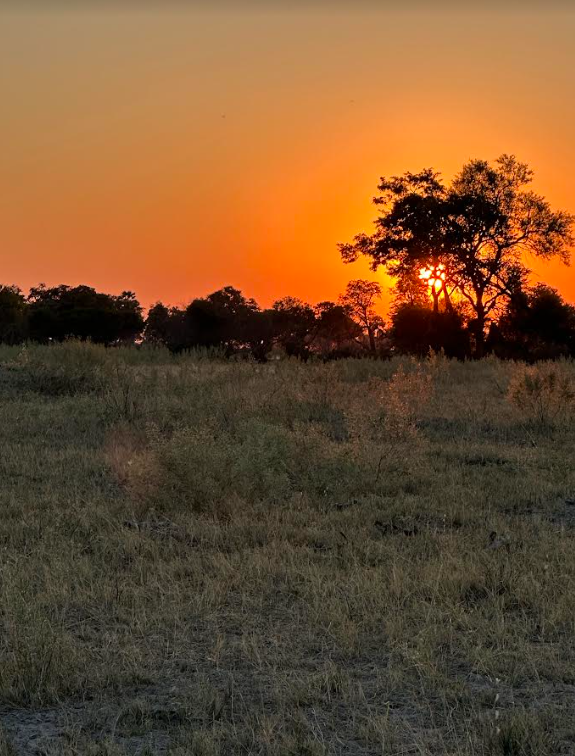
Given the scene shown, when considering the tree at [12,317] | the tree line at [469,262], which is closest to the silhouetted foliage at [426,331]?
the tree line at [469,262]

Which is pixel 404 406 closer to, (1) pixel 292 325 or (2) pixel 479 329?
(2) pixel 479 329

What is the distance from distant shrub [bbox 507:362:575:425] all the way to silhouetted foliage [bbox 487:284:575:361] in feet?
67.7

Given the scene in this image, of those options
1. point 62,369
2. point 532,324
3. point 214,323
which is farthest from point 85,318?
point 62,369

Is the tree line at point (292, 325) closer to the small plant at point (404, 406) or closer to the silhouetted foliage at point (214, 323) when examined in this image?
the silhouetted foliage at point (214, 323)

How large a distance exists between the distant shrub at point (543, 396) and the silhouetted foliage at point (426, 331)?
1892 centimetres

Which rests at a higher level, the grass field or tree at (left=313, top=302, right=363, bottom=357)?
tree at (left=313, top=302, right=363, bottom=357)

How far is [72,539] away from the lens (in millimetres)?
6254

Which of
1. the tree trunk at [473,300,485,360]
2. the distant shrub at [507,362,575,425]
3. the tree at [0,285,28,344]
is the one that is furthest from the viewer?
the tree at [0,285,28,344]

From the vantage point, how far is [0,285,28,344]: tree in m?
47.0

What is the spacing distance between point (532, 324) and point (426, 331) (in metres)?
4.48

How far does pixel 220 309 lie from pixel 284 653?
5103 cm

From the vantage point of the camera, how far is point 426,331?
1405 inches

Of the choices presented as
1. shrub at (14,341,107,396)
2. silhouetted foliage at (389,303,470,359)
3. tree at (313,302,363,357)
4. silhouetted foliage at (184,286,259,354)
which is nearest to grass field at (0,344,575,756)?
shrub at (14,341,107,396)

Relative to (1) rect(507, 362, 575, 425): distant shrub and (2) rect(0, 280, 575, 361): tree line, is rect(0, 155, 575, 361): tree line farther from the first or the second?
(1) rect(507, 362, 575, 425): distant shrub
